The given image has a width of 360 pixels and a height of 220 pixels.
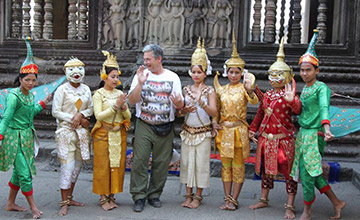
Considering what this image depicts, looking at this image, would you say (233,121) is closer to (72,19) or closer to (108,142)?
(108,142)

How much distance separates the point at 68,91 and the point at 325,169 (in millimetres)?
3301

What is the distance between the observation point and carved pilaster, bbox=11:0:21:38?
7762 mm

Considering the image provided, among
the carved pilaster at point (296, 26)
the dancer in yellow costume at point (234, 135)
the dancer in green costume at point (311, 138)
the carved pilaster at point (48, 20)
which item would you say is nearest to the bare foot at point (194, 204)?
the dancer in yellow costume at point (234, 135)

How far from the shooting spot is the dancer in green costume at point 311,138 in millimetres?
3930

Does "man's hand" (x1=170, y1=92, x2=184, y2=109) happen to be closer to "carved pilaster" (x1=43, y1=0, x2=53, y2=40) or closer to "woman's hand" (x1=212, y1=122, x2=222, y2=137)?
"woman's hand" (x1=212, y1=122, x2=222, y2=137)

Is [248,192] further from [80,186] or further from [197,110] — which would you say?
[80,186]

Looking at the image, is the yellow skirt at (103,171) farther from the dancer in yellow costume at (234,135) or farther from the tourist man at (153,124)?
the dancer in yellow costume at (234,135)

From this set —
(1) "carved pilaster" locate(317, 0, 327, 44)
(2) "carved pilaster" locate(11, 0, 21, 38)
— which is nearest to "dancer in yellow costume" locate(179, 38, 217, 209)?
(1) "carved pilaster" locate(317, 0, 327, 44)

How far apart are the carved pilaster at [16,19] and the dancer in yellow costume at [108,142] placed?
14.1ft

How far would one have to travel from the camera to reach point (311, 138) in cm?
399

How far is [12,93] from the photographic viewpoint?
403 centimetres

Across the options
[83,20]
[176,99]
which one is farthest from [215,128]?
[83,20]

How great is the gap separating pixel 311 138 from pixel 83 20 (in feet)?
16.1

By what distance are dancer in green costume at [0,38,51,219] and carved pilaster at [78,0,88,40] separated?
3.38 m
